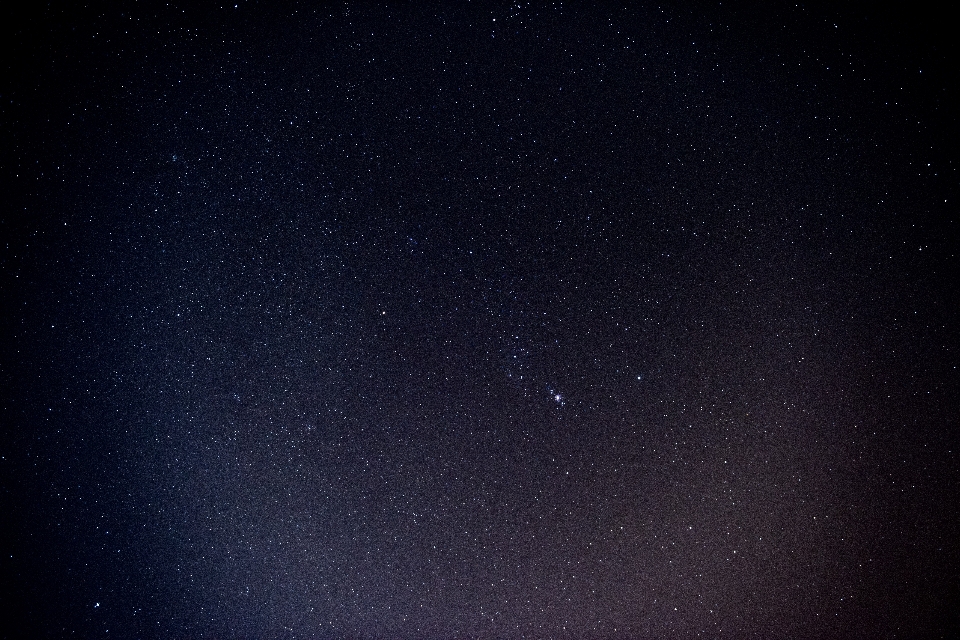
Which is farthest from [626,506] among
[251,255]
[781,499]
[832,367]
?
[251,255]

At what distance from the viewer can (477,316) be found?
0.61 meters

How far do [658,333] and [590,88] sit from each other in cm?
30

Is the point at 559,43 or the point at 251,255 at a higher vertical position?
the point at 559,43

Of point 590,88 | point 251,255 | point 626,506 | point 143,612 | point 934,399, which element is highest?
point 590,88

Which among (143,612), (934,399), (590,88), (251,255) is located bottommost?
(143,612)

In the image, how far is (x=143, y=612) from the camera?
614mm

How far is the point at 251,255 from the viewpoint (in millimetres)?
600

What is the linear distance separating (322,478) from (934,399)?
734mm

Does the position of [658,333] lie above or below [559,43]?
below

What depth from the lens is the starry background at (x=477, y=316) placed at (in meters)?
0.60

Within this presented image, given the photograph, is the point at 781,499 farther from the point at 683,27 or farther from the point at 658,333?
the point at 683,27

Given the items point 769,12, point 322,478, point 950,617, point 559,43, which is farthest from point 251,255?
point 950,617

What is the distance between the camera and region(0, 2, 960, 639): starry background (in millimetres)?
596

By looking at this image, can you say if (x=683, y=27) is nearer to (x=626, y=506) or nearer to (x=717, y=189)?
(x=717, y=189)
